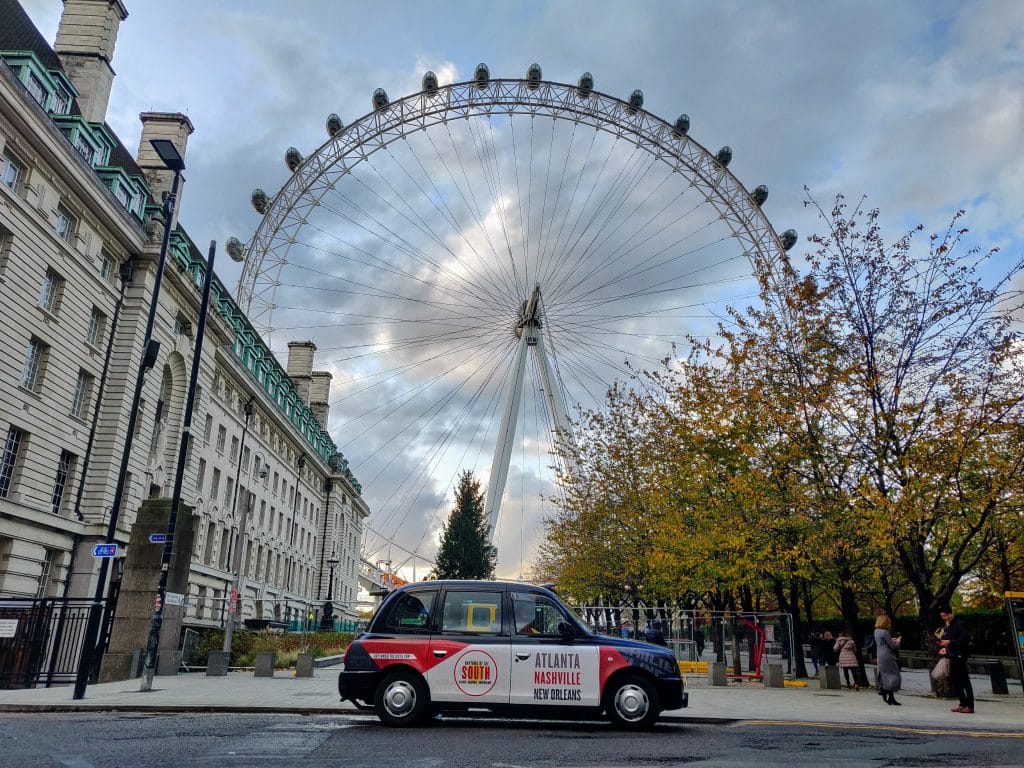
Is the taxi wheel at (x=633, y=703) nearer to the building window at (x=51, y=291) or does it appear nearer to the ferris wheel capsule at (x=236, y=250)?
the building window at (x=51, y=291)

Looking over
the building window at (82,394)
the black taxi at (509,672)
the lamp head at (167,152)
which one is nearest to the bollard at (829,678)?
the black taxi at (509,672)

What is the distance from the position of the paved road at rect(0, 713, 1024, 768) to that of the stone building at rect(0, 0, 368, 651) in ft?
65.8

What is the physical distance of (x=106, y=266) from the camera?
35.2 metres

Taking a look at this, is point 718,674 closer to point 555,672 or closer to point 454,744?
point 555,672

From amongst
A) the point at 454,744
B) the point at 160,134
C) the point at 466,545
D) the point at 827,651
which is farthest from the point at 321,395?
the point at 454,744

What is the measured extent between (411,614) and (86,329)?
1073 inches

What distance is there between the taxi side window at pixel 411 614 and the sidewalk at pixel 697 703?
2.83 meters

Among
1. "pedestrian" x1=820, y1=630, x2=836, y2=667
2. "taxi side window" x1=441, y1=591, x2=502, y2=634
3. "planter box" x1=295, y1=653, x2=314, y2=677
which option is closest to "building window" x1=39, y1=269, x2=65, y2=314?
"planter box" x1=295, y1=653, x2=314, y2=677

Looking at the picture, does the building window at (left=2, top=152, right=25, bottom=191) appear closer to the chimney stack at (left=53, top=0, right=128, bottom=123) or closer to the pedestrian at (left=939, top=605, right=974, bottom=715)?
the chimney stack at (left=53, top=0, right=128, bottom=123)

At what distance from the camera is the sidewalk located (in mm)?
13773

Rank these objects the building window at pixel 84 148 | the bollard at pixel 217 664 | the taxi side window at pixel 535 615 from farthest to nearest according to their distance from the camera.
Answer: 1. the building window at pixel 84 148
2. the bollard at pixel 217 664
3. the taxi side window at pixel 535 615

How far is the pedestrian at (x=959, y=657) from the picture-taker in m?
15.9

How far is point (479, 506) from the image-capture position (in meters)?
88.9

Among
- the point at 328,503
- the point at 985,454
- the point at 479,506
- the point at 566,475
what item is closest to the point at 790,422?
the point at 985,454
